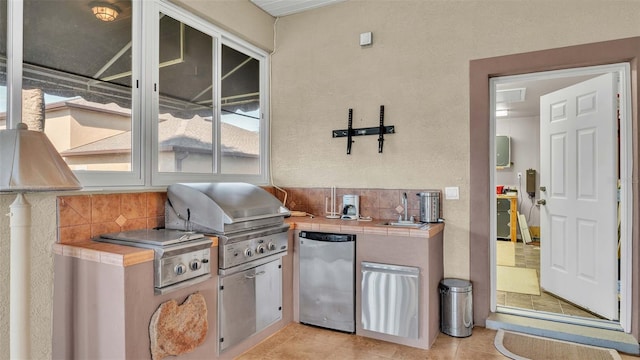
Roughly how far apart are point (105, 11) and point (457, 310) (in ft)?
10.3

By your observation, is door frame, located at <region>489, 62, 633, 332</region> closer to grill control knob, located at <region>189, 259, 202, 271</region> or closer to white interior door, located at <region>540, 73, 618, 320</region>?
white interior door, located at <region>540, 73, 618, 320</region>

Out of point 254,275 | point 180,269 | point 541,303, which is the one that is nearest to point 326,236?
point 254,275

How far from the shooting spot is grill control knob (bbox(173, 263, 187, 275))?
1929mm

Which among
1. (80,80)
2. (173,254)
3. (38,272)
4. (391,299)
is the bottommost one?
(391,299)

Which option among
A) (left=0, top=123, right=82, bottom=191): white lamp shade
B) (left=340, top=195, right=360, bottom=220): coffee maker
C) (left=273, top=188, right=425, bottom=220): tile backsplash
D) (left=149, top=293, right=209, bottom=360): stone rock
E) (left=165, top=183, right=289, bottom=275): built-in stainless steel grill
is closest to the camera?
(left=0, top=123, right=82, bottom=191): white lamp shade

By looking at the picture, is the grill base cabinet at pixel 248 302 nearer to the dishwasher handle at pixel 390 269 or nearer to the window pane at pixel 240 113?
the dishwasher handle at pixel 390 269

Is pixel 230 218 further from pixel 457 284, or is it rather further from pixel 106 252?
pixel 457 284

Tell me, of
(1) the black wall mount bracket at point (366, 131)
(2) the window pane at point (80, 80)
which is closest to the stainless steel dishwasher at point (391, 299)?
(1) the black wall mount bracket at point (366, 131)

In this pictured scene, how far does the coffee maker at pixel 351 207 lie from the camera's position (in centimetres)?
322

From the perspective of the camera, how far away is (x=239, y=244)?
2357 mm

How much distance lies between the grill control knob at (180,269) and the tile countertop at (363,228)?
108 cm

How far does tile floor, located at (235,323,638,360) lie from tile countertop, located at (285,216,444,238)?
0.78 meters

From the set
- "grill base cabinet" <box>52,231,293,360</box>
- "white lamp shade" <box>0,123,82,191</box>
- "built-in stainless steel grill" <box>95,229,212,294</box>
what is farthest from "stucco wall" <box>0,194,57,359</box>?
"white lamp shade" <box>0,123,82,191</box>

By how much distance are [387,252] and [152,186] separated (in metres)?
1.72
